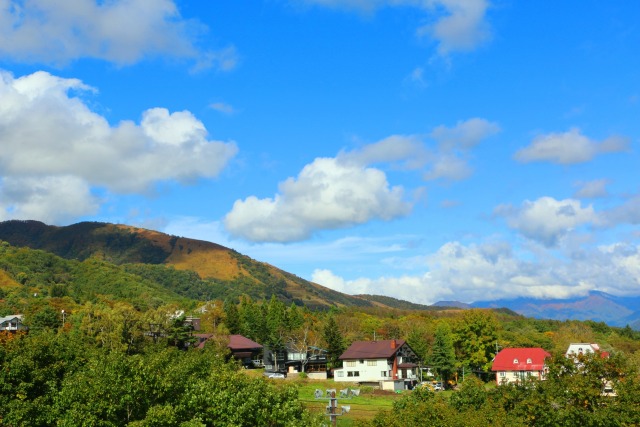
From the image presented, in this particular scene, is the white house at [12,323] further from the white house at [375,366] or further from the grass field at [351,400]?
the white house at [375,366]

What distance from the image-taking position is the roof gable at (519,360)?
278 ft

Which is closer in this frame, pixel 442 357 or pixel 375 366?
pixel 442 357

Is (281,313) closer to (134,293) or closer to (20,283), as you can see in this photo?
(134,293)

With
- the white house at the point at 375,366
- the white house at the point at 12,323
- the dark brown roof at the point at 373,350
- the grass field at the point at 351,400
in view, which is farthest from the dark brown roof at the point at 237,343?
the white house at the point at 12,323

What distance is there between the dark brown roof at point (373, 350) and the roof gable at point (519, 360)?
47.8 feet

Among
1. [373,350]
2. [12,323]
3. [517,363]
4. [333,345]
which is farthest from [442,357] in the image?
[12,323]

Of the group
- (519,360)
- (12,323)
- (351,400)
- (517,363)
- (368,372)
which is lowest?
(351,400)

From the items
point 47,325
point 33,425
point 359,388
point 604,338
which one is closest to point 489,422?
point 33,425

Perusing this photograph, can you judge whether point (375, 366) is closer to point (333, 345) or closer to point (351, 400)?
point (333, 345)

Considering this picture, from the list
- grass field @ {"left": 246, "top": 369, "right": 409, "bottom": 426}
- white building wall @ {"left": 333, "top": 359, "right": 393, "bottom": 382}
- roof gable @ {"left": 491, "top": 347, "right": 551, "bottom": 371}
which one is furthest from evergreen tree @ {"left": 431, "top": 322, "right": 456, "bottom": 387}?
grass field @ {"left": 246, "top": 369, "right": 409, "bottom": 426}

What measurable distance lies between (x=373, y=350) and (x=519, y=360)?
21.4 metres

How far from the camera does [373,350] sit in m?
87.8

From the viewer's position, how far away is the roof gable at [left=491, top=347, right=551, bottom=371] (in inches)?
3342

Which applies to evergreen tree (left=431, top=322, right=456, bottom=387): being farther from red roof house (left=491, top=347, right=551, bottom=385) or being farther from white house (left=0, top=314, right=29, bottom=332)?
white house (left=0, top=314, right=29, bottom=332)
